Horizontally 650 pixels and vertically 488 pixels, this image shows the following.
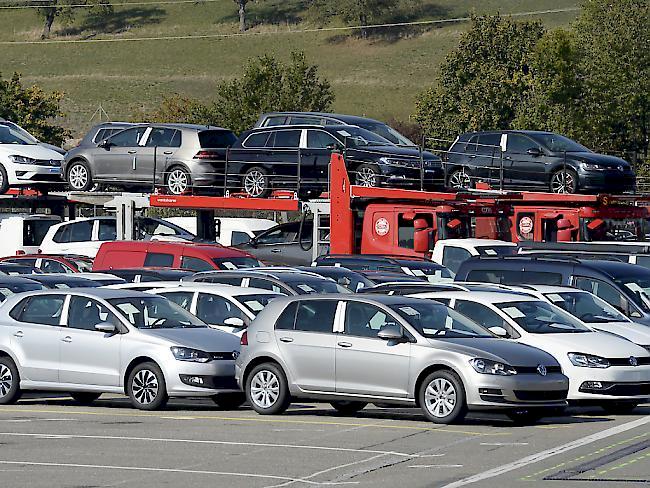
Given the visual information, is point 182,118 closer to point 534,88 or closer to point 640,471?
point 534,88

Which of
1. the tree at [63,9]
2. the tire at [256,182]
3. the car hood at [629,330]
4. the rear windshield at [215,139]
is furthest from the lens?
the tree at [63,9]

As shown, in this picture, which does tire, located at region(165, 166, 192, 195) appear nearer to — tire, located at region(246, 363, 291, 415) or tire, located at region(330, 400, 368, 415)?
tire, located at region(330, 400, 368, 415)

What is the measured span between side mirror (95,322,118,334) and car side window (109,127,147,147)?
15.5m

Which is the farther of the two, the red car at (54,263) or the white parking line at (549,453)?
the red car at (54,263)

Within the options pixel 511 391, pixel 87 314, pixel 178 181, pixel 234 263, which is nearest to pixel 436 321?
pixel 511 391

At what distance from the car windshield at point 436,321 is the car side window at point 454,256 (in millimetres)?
10032

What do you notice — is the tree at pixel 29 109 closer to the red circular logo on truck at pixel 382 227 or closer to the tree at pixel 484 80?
the tree at pixel 484 80

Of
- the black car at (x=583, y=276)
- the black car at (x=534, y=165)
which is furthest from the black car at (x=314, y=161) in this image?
the black car at (x=583, y=276)

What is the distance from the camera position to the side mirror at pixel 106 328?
1789 cm

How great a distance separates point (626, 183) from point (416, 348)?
16.8 metres

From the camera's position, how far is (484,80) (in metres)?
63.5

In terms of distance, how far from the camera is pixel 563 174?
31516mm

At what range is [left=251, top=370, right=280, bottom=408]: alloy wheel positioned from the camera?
17.2 m

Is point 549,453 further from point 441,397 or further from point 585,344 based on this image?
point 585,344
